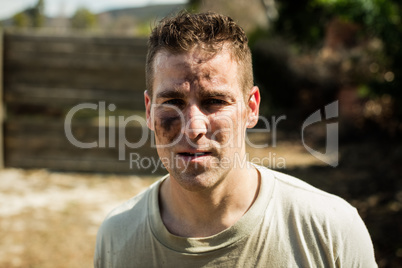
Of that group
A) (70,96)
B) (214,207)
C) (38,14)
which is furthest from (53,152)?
(38,14)

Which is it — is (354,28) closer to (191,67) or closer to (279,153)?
(279,153)

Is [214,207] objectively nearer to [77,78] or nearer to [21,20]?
[77,78]

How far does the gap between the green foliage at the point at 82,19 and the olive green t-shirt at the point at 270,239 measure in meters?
23.3

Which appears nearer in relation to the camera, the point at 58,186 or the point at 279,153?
the point at 58,186

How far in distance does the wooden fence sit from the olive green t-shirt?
5087mm

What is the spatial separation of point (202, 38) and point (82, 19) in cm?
2412

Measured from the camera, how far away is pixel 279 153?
8852mm

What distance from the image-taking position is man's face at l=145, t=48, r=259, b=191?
185 cm

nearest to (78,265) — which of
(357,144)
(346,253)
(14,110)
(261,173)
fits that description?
(261,173)

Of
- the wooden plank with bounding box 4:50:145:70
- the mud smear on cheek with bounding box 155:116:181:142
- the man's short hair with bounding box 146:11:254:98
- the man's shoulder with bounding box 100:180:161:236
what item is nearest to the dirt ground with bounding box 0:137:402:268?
the wooden plank with bounding box 4:50:145:70

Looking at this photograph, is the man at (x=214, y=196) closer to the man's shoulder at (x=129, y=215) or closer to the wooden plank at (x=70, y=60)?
the man's shoulder at (x=129, y=215)

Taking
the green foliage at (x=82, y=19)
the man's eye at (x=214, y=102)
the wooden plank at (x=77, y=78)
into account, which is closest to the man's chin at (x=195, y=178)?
the man's eye at (x=214, y=102)

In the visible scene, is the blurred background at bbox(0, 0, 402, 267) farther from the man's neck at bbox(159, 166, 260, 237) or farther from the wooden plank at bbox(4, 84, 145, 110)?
the man's neck at bbox(159, 166, 260, 237)

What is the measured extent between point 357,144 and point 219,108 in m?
7.79
